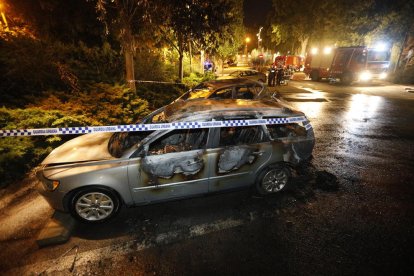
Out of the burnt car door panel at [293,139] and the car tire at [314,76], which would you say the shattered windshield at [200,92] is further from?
the car tire at [314,76]

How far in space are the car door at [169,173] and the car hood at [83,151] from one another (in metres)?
0.55

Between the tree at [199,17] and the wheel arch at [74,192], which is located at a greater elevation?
the tree at [199,17]

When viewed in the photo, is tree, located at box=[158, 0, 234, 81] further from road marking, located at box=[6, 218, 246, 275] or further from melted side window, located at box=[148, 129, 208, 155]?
road marking, located at box=[6, 218, 246, 275]

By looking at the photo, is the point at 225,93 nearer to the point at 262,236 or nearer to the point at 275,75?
the point at 262,236

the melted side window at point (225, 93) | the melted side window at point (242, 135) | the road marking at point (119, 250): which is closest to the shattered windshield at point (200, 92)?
the melted side window at point (225, 93)

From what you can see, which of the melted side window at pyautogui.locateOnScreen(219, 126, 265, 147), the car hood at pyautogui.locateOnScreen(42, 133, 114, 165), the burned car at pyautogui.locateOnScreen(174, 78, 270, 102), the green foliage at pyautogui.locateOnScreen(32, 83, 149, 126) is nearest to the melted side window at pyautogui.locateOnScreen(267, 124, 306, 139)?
the melted side window at pyautogui.locateOnScreen(219, 126, 265, 147)

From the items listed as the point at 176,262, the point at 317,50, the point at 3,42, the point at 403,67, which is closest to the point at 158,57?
the point at 3,42

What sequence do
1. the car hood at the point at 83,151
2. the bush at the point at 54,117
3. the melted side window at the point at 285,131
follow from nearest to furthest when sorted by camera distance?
the car hood at the point at 83,151
the melted side window at the point at 285,131
the bush at the point at 54,117

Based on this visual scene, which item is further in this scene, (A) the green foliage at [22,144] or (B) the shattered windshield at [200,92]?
(B) the shattered windshield at [200,92]

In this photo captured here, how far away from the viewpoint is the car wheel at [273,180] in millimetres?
4277

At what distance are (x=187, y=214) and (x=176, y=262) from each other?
957mm

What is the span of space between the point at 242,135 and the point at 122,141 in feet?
6.68

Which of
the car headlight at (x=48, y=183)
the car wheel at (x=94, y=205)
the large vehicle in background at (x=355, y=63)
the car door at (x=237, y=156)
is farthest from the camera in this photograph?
the large vehicle in background at (x=355, y=63)

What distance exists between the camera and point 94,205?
363 cm
